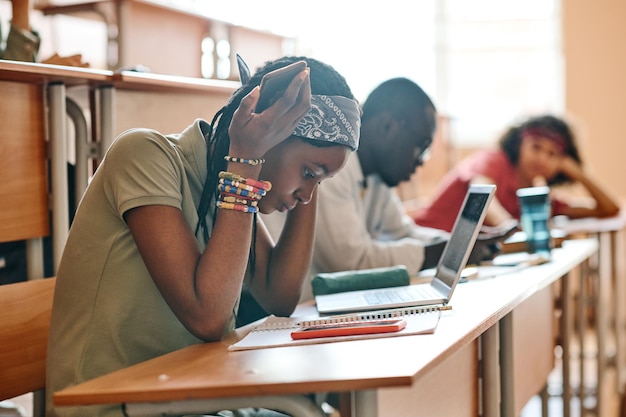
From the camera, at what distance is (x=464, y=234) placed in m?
1.60

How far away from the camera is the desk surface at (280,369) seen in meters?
0.90

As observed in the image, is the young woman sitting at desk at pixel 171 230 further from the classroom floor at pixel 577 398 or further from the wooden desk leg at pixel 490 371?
the classroom floor at pixel 577 398

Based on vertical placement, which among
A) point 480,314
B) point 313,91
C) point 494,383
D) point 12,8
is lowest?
point 494,383

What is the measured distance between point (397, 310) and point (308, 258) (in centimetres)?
25

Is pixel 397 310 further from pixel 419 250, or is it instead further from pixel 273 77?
pixel 419 250

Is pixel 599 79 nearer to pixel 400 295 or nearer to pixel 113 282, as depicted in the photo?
pixel 400 295

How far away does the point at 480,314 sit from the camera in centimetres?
132

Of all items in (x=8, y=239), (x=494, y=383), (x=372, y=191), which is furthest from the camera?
(x=372, y=191)

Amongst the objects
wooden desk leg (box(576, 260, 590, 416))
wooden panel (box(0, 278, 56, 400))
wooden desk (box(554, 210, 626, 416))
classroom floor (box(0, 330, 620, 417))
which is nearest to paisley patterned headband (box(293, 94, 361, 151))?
wooden panel (box(0, 278, 56, 400))

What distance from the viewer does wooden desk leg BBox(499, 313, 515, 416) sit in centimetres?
162

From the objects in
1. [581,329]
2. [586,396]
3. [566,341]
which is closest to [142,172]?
[566,341]

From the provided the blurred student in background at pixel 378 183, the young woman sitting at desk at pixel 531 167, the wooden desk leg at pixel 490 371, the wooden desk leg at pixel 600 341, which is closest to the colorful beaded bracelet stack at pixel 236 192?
the wooden desk leg at pixel 490 371

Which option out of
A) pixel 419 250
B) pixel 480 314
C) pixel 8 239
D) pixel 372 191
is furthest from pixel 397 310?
pixel 372 191

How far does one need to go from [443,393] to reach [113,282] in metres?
0.60
